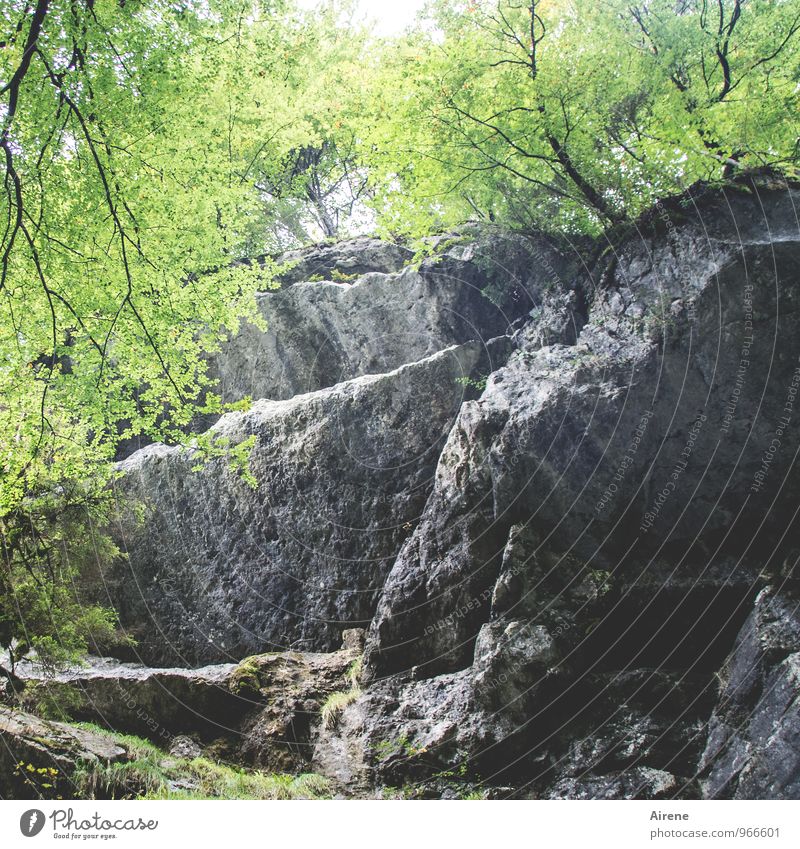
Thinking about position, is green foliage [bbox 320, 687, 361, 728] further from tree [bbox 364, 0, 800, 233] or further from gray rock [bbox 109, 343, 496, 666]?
tree [bbox 364, 0, 800, 233]

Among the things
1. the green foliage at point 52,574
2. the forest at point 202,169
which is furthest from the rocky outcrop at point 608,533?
the green foliage at point 52,574

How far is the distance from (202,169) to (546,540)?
6.61 meters

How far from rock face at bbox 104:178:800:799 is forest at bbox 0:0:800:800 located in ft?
2.28

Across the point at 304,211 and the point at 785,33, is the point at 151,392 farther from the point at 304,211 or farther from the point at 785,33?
the point at 304,211

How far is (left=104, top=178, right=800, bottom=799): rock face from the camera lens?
623 cm

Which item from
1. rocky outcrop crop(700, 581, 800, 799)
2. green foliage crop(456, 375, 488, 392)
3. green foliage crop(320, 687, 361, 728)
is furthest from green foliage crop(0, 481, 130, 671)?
rocky outcrop crop(700, 581, 800, 799)

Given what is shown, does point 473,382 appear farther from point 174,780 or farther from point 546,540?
point 174,780

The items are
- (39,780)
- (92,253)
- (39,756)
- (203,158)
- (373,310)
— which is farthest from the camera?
(373,310)

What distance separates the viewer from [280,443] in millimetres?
11086

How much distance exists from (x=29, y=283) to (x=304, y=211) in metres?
13.3

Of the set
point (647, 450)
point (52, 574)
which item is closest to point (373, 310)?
point (647, 450)

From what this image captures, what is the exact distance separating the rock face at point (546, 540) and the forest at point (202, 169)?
69 cm

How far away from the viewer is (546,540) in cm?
767
